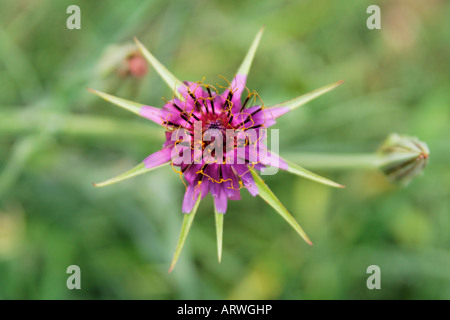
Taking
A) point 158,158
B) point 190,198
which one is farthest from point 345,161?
point 158,158

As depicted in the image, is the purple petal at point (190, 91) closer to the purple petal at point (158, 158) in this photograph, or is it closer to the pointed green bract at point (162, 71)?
the pointed green bract at point (162, 71)

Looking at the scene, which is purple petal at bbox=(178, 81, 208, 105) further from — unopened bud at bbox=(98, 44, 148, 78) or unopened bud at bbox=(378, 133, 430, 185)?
unopened bud at bbox=(378, 133, 430, 185)

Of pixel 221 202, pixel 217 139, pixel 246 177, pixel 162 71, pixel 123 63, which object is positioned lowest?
pixel 221 202

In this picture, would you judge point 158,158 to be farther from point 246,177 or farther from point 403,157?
point 403,157

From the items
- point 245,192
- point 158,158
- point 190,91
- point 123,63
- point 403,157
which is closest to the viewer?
point 158,158
